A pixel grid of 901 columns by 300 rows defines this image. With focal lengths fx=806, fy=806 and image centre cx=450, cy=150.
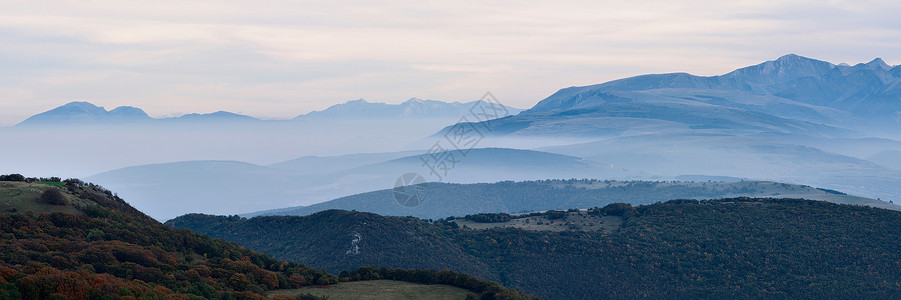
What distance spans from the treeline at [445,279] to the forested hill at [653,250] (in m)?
32.1

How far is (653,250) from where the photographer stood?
99.1 m

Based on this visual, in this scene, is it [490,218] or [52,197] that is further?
[490,218]

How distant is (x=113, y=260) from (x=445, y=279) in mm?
22072

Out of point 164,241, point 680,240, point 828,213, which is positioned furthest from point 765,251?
point 164,241

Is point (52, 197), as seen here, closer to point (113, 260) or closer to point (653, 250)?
point (113, 260)

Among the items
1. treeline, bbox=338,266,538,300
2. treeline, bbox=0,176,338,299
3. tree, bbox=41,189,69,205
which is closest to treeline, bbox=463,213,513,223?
treeline, bbox=338,266,538,300

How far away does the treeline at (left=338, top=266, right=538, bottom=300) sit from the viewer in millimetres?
50125

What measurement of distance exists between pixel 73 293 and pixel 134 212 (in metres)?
27.5

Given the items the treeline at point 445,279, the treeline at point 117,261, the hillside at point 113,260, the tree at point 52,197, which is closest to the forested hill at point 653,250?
the treeline at point 445,279

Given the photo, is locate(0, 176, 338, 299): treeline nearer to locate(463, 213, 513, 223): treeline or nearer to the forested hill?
the forested hill

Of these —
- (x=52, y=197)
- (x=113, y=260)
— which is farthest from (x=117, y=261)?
(x=52, y=197)

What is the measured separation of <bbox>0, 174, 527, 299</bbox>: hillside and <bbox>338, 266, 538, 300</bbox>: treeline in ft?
0.24

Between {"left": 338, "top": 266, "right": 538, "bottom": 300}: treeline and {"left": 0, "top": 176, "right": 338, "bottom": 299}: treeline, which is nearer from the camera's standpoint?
{"left": 0, "top": 176, "right": 338, "bottom": 299}: treeline

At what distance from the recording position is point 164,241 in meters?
52.0
